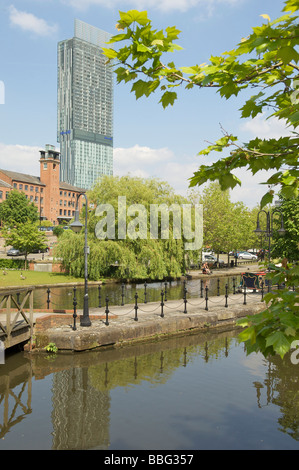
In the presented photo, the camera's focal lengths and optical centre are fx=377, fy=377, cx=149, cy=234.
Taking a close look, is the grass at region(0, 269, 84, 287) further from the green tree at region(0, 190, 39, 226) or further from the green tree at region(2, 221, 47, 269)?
the green tree at region(0, 190, 39, 226)

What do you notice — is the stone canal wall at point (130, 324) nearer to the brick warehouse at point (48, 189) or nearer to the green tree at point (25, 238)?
the green tree at point (25, 238)

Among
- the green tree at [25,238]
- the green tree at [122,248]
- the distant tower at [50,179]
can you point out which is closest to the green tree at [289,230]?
the green tree at [122,248]

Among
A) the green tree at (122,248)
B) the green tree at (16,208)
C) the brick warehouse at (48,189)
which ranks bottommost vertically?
the green tree at (122,248)

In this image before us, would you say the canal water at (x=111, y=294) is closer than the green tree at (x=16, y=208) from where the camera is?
Yes

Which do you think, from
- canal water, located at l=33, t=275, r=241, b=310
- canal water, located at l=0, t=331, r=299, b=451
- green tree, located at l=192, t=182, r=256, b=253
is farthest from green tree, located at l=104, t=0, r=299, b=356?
green tree, located at l=192, t=182, r=256, b=253

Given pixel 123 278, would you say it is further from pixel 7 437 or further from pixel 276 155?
pixel 276 155

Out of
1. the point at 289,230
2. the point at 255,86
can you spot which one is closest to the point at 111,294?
the point at 289,230

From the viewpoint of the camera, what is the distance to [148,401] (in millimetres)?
Result: 8875

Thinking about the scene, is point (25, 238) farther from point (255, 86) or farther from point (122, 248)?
point (255, 86)

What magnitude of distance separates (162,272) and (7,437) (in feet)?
81.3

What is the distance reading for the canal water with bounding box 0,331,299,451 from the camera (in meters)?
7.11

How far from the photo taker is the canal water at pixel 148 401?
7.11 metres

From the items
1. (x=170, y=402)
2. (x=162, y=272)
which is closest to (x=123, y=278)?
(x=162, y=272)
